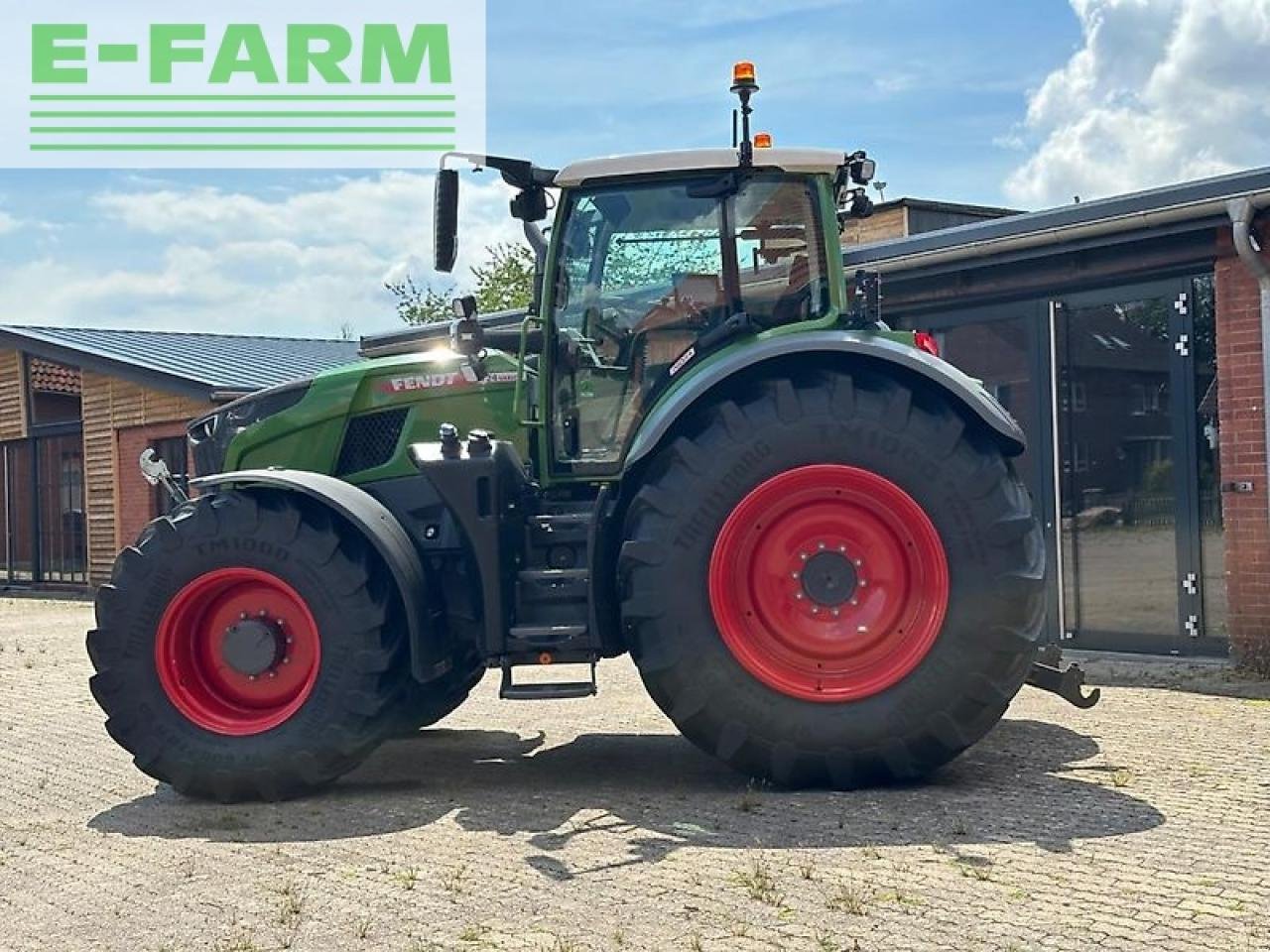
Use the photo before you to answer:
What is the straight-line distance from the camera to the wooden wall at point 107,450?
2092 cm

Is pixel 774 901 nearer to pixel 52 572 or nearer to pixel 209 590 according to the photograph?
pixel 209 590

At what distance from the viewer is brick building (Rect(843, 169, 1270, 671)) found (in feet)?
31.0

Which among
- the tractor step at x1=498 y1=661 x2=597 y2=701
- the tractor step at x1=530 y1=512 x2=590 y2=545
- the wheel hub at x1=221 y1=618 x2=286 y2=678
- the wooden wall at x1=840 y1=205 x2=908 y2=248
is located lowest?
the tractor step at x1=498 y1=661 x2=597 y2=701

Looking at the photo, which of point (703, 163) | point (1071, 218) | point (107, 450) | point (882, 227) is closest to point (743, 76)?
point (703, 163)

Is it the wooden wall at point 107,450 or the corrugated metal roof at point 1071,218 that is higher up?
the corrugated metal roof at point 1071,218

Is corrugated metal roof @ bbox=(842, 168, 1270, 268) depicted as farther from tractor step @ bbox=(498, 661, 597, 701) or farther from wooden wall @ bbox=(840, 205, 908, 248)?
wooden wall @ bbox=(840, 205, 908, 248)

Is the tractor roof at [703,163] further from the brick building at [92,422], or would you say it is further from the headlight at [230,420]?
the brick building at [92,422]

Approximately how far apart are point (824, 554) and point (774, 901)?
1.87 meters

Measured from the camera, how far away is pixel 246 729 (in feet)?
20.2

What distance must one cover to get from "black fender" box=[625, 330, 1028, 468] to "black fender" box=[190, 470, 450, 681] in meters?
1.05

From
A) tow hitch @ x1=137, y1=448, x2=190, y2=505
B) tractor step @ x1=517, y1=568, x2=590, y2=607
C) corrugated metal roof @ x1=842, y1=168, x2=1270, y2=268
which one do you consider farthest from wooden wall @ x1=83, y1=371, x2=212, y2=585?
tractor step @ x1=517, y1=568, x2=590, y2=607

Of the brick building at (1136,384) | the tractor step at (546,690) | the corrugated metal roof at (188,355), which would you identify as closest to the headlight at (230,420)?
the tractor step at (546,690)

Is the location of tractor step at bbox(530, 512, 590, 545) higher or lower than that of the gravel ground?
higher

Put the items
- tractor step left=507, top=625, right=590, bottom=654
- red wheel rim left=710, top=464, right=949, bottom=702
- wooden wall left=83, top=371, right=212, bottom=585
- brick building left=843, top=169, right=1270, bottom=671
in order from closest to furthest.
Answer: red wheel rim left=710, top=464, right=949, bottom=702
tractor step left=507, top=625, right=590, bottom=654
brick building left=843, top=169, right=1270, bottom=671
wooden wall left=83, top=371, right=212, bottom=585
